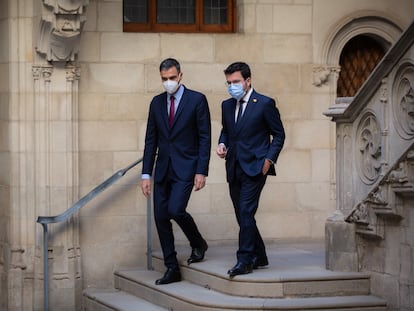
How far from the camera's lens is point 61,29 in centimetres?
1238

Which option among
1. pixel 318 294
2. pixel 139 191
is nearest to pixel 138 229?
pixel 139 191

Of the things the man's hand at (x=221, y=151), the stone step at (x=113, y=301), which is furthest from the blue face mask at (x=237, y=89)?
the stone step at (x=113, y=301)

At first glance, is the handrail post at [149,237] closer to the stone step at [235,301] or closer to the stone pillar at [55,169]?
the stone pillar at [55,169]

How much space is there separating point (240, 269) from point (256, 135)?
1212mm

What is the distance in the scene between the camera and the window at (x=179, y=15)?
13.4 meters

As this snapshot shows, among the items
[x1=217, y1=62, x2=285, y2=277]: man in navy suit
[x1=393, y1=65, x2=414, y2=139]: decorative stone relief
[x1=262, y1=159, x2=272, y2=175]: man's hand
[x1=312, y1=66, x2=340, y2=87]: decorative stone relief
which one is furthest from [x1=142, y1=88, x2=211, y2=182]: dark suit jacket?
[x1=312, y1=66, x2=340, y2=87]: decorative stone relief

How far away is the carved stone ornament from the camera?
12250mm

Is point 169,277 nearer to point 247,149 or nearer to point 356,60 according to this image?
point 247,149

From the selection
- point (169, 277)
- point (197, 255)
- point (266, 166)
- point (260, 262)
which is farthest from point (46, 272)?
point (266, 166)

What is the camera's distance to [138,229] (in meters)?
13.2

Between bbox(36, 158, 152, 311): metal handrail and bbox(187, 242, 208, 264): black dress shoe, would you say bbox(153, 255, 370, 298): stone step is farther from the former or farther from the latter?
bbox(36, 158, 152, 311): metal handrail

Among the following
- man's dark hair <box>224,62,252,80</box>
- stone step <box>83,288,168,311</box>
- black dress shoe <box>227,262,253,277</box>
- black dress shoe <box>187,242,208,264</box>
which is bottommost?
stone step <box>83,288,168,311</box>

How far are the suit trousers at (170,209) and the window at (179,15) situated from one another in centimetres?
265

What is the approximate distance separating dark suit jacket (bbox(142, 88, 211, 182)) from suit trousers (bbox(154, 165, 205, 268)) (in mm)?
74
